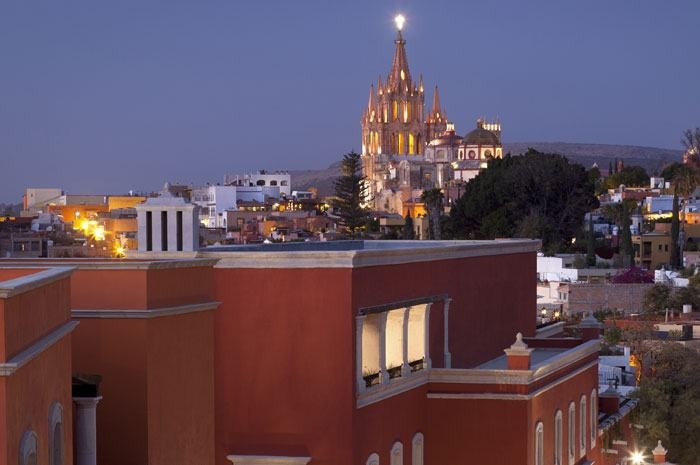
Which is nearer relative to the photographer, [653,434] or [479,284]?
[479,284]

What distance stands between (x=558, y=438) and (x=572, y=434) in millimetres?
1296

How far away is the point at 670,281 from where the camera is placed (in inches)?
2170

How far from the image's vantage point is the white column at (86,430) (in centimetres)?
1224

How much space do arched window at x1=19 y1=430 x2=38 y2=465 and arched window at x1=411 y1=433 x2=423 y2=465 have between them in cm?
828

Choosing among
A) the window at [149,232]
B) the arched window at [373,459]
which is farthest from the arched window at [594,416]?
the window at [149,232]

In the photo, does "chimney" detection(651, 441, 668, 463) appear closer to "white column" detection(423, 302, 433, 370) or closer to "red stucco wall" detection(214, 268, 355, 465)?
"white column" detection(423, 302, 433, 370)

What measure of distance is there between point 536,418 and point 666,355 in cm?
1705

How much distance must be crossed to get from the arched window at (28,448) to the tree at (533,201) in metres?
63.1

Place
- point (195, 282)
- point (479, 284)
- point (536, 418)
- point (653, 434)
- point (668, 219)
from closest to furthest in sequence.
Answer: point (195, 282), point (536, 418), point (479, 284), point (653, 434), point (668, 219)

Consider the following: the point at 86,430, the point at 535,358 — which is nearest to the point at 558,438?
the point at 535,358

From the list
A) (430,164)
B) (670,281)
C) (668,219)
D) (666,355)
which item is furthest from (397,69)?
(666,355)

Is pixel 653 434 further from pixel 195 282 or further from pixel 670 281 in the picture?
pixel 670 281

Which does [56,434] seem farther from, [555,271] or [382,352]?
[555,271]

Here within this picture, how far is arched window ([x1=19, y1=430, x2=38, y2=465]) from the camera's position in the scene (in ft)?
31.4
